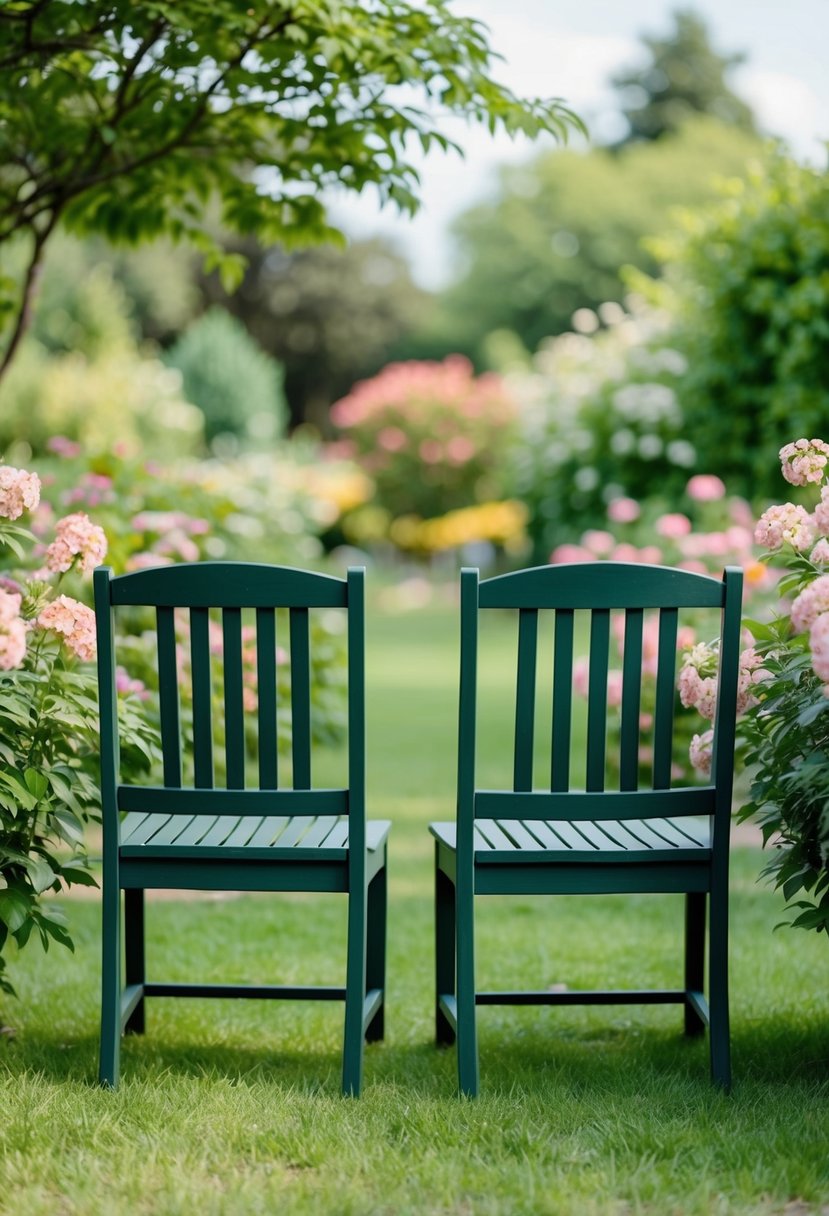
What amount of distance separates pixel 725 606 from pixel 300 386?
34829 millimetres

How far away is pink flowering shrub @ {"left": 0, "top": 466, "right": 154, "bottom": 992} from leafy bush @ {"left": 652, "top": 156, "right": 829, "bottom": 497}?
550cm

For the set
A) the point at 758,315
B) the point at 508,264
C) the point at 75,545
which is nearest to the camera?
the point at 75,545

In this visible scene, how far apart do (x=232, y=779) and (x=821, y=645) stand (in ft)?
4.07

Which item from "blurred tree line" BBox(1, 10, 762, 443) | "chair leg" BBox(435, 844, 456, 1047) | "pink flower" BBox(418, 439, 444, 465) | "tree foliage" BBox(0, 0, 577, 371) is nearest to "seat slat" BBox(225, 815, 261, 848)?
"chair leg" BBox(435, 844, 456, 1047)

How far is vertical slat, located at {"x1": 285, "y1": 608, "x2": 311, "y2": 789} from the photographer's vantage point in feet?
8.95

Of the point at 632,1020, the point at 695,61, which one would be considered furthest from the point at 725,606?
the point at 695,61

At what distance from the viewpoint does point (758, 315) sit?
8.12 meters

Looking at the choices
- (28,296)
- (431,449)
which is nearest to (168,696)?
(28,296)

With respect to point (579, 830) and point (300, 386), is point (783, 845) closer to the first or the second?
point (579, 830)

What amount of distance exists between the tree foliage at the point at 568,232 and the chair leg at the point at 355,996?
34.8 m

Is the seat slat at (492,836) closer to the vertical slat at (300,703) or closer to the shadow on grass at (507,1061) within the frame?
the vertical slat at (300,703)

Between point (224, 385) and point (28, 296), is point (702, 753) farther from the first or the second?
point (224, 385)

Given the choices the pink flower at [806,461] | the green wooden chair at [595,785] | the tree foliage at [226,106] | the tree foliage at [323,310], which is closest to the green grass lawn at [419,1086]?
the green wooden chair at [595,785]

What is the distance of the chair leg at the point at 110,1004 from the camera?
2.78 metres
